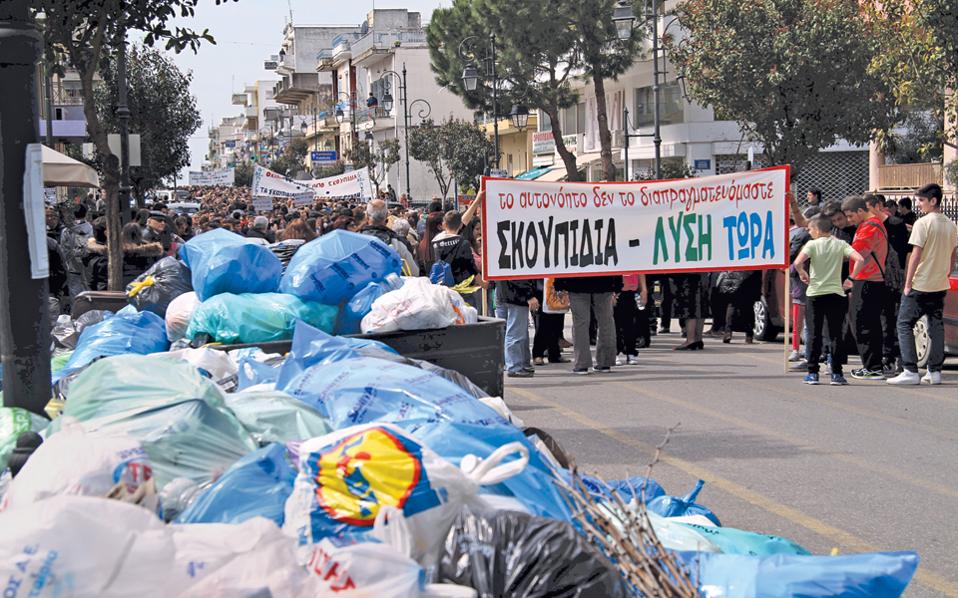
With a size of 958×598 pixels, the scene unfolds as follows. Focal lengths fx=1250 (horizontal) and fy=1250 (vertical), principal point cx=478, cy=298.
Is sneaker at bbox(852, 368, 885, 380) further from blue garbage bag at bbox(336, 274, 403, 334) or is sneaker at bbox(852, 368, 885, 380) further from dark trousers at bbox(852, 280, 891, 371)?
blue garbage bag at bbox(336, 274, 403, 334)

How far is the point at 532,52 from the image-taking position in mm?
48906

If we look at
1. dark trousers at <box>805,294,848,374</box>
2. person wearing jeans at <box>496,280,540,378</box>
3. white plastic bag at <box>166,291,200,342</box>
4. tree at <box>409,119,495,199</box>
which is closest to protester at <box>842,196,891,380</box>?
dark trousers at <box>805,294,848,374</box>

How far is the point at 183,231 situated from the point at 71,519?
59.6 ft

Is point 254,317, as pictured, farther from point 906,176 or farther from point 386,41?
point 386,41

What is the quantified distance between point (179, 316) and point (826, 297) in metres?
6.03

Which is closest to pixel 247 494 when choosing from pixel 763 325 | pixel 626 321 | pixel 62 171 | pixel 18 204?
pixel 18 204

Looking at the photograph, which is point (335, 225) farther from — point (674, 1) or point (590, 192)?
point (674, 1)

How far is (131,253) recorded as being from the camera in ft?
45.9

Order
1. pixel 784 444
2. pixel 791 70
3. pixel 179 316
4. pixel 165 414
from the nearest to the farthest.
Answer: pixel 165 414 → pixel 179 316 → pixel 784 444 → pixel 791 70

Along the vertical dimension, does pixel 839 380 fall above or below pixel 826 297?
below

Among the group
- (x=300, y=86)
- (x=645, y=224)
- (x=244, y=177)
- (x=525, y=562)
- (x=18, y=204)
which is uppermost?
(x=300, y=86)

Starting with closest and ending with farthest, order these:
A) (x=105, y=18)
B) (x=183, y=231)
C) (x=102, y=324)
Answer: (x=102, y=324), (x=105, y=18), (x=183, y=231)

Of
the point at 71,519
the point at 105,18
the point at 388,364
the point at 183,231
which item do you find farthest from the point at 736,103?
the point at 71,519

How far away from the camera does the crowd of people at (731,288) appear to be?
1129cm
